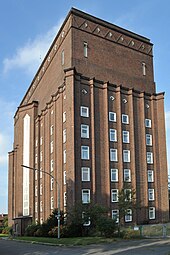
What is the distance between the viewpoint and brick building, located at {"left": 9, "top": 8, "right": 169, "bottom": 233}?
42688 millimetres

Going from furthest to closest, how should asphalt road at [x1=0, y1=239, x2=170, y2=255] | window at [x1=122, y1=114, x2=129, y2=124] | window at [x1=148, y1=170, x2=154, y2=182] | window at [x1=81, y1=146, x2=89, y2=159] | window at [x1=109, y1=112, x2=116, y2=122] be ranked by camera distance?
window at [x1=122, y1=114, x2=129, y2=124], window at [x1=148, y1=170, x2=154, y2=182], window at [x1=109, y1=112, x2=116, y2=122], window at [x1=81, y1=146, x2=89, y2=159], asphalt road at [x1=0, y1=239, x2=170, y2=255]

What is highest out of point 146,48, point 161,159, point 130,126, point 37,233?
point 146,48

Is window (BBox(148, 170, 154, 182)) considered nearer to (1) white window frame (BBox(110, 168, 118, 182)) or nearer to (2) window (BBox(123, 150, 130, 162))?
(2) window (BBox(123, 150, 130, 162))

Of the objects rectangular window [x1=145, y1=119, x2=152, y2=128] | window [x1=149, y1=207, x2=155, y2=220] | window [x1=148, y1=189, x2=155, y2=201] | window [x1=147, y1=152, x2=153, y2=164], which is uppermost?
rectangular window [x1=145, y1=119, x2=152, y2=128]

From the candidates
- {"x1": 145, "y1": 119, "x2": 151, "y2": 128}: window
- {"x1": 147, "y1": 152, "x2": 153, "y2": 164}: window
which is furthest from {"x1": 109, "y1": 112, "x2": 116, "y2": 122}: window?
{"x1": 147, "y1": 152, "x2": 153, "y2": 164}: window

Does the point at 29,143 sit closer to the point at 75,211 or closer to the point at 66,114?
the point at 66,114

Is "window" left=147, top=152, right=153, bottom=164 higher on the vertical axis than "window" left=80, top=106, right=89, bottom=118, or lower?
lower

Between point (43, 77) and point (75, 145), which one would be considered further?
point (43, 77)

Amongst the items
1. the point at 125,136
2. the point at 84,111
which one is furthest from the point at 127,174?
the point at 84,111

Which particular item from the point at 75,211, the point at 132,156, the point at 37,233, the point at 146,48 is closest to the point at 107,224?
the point at 75,211

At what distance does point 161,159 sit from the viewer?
1902 inches

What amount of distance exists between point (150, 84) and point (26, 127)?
25.3 metres

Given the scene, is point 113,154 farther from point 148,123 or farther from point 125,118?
point 148,123

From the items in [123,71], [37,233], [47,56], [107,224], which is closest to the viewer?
[107,224]
